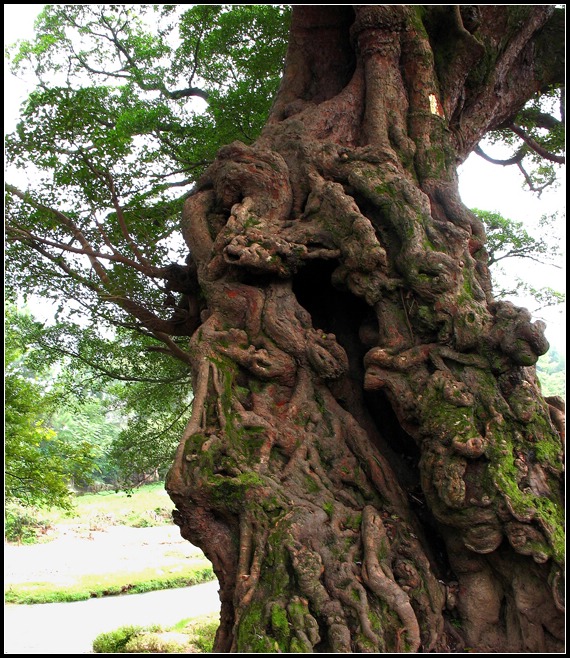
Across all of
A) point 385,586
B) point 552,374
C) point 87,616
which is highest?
point 552,374

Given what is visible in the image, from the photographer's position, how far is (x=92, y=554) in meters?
13.5

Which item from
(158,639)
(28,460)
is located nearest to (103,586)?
(158,639)

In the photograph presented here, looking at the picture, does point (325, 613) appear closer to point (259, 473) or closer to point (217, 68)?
point (259, 473)

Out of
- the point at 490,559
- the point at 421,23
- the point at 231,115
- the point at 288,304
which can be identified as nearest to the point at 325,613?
the point at 490,559

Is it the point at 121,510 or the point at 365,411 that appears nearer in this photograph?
the point at 365,411

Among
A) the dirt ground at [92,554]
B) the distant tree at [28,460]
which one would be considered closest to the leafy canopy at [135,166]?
the distant tree at [28,460]

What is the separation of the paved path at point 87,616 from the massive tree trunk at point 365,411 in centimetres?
587

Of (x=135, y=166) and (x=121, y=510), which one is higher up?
(x=135, y=166)

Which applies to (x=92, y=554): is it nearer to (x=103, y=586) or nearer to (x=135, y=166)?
(x=103, y=586)

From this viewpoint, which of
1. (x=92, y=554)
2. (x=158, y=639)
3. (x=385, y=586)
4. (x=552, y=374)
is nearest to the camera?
(x=385, y=586)

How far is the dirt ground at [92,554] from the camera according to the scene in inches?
476

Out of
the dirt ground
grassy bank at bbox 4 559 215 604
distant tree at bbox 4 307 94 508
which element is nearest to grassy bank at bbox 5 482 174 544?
the dirt ground

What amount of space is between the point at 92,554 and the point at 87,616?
14.5 feet

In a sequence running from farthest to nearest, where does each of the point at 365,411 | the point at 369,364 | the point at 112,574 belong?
1. the point at 112,574
2. the point at 365,411
3. the point at 369,364
